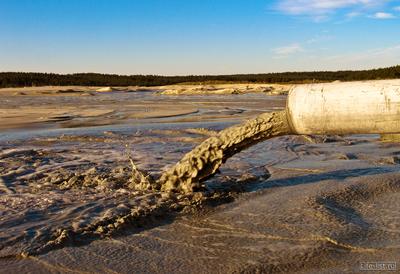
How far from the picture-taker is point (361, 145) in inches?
271

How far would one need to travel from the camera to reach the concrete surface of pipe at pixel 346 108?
9.39 ft

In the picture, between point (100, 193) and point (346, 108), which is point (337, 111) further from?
point (100, 193)

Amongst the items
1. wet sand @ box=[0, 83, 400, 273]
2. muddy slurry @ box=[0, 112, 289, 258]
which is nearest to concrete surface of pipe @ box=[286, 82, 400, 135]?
muddy slurry @ box=[0, 112, 289, 258]

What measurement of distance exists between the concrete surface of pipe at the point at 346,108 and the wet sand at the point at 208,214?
66 cm

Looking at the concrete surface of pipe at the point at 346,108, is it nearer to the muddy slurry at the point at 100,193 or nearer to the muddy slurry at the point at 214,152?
the muddy slurry at the point at 100,193

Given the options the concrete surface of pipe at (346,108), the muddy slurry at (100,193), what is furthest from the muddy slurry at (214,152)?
the concrete surface of pipe at (346,108)

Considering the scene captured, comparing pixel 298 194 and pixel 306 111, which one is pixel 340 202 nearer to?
pixel 298 194

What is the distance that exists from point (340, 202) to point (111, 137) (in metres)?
5.37

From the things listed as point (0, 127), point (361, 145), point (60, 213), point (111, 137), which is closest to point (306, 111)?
point (60, 213)

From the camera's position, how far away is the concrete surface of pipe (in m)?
2.86

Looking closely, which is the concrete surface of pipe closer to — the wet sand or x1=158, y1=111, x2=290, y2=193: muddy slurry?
x1=158, y1=111, x2=290, y2=193: muddy slurry

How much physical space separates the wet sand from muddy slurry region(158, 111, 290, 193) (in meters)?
0.19

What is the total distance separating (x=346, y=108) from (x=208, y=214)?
127 centimetres

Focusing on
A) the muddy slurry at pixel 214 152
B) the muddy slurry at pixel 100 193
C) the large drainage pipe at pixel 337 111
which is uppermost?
the large drainage pipe at pixel 337 111
